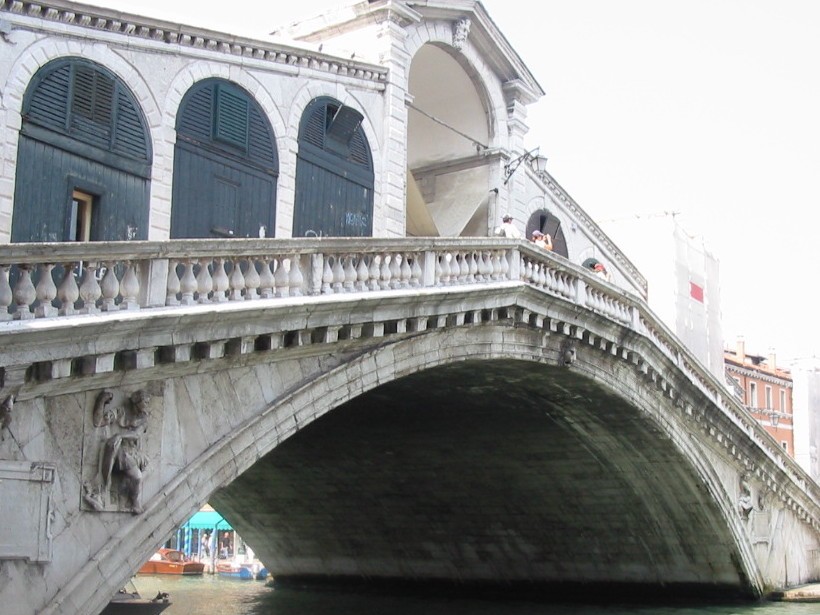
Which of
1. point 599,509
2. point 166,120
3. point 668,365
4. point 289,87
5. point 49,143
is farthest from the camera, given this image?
Answer: point 599,509

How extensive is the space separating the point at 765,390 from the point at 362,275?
31710mm

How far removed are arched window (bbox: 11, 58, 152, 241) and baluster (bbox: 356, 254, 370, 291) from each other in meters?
2.35

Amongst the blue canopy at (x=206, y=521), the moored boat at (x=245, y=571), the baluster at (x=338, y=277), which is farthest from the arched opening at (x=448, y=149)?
the blue canopy at (x=206, y=521)

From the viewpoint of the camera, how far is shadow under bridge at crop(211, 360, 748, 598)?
19703mm

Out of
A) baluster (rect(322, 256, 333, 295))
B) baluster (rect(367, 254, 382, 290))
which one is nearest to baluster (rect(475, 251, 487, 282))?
baluster (rect(367, 254, 382, 290))

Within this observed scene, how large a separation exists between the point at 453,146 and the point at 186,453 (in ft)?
36.0

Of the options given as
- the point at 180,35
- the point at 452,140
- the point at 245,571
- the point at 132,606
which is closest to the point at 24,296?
the point at 180,35

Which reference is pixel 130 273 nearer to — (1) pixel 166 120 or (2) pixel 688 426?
(1) pixel 166 120

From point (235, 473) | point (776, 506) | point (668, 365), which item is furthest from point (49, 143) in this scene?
point (776, 506)

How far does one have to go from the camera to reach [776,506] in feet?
79.3

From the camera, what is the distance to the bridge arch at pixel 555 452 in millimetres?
10750

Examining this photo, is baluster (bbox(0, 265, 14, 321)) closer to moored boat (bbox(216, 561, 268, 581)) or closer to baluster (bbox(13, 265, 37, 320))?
baluster (bbox(13, 265, 37, 320))

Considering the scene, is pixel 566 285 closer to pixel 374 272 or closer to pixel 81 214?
pixel 374 272

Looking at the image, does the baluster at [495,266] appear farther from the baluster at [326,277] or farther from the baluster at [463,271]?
the baluster at [326,277]
